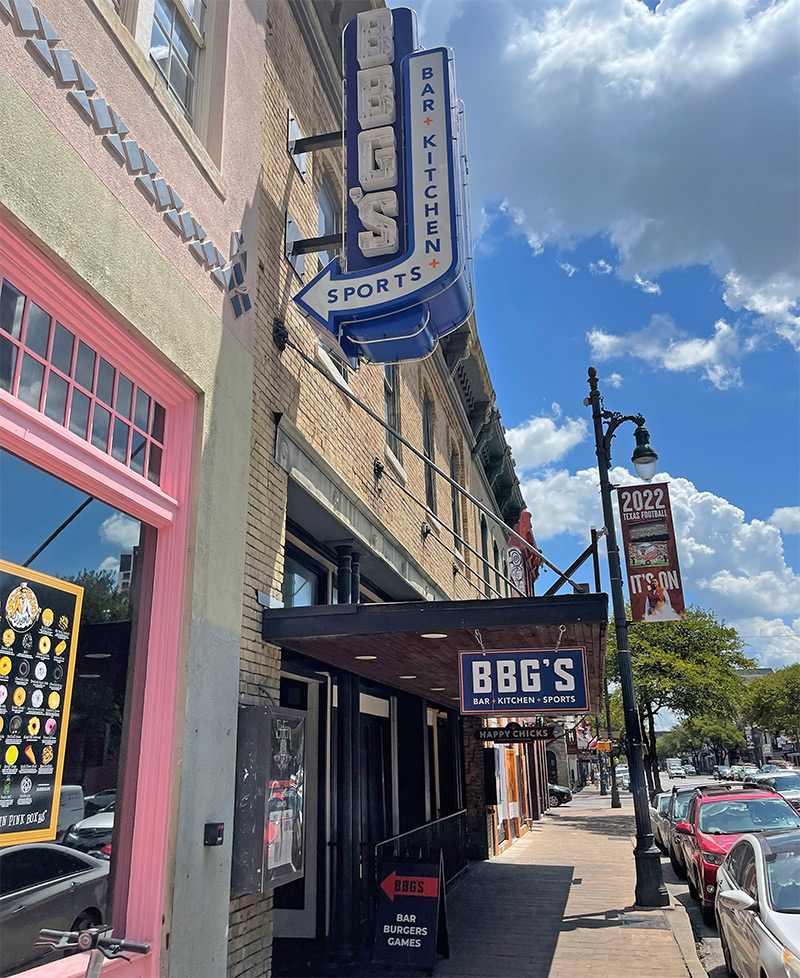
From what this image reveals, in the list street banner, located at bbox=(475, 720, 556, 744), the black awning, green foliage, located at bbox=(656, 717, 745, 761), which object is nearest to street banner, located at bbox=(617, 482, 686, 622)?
street banner, located at bbox=(475, 720, 556, 744)

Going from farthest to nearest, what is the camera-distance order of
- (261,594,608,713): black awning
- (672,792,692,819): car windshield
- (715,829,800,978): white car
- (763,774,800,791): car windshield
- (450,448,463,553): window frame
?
1. (763,774,800,791): car windshield
2. (450,448,463,553): window frame
3. (672,792,692,819): car windshield
4. (261,594,608,713): black awning
5. (715,829,800,978): white car

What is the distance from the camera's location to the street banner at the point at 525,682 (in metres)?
6.26

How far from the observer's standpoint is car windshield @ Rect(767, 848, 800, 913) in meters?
5.99

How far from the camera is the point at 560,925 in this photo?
10398 mm

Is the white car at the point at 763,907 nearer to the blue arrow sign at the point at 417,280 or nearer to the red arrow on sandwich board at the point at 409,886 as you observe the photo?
the red arrow on sandwich board at the point at 409,886

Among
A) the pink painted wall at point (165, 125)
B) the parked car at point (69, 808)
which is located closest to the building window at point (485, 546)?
the pink painted wall at point (165, 125)

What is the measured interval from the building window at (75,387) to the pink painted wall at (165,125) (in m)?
1.03

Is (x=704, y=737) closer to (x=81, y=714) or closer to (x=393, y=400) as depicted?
(x=393, y=400)

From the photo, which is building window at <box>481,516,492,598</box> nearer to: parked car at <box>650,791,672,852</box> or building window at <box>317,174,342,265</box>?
parked car at <box>650,791,672,852</box>

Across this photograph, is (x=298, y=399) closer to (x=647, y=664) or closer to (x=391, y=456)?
(x=391, y=456)

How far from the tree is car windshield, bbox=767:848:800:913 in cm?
2330

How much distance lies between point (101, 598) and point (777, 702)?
70.9 metres

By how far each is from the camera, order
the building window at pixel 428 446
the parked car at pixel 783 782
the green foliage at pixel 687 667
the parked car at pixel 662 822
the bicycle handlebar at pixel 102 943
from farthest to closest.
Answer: the green foliage at pixel 687 667
the parked car at pixel 783 782
the parked car at pixel 662 822
the building window at pixel 428 446
the bicycle handlebar at pixel 102 943

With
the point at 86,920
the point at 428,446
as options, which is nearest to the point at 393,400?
the point at 428,446
